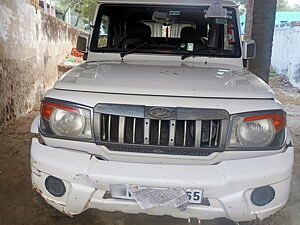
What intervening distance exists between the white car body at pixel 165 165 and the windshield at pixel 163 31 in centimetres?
120

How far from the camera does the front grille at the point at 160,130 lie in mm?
1887

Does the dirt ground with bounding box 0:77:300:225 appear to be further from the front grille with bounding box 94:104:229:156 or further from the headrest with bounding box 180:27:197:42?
the headrest with bounding box 180:27:197:42

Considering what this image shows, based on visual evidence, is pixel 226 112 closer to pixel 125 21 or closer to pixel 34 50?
pixel 125 21

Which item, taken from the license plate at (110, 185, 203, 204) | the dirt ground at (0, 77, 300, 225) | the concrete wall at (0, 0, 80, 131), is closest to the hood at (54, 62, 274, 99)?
the license plate at (110, 185, 203, 204)

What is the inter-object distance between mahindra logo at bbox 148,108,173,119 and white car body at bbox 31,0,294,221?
1.4 inches

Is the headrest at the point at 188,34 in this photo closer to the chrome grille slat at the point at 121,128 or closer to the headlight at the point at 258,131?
the headlight at the point at 258,131

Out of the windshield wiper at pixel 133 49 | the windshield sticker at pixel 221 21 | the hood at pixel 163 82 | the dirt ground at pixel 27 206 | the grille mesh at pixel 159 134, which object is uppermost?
the windshield sticker at pixel 221 21

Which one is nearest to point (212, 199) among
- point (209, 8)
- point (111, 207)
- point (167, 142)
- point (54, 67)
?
point (167, 142)

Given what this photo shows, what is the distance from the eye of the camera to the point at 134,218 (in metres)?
2.67

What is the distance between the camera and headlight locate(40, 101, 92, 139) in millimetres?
1975

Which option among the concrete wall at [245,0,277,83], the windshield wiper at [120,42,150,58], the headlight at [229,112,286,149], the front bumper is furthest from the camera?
the concrete wall at [245,0,277,83]

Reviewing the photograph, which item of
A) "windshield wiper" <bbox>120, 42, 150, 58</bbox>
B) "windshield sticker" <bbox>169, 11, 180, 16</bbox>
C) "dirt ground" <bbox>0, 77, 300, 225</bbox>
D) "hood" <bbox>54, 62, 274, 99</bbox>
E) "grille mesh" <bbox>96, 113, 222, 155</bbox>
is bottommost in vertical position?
"dirt ground" <bbox>0, 77, 300, 225</bbox>

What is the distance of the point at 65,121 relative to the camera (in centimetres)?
203

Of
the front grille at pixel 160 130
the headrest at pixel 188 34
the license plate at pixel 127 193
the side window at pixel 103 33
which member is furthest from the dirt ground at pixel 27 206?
the headrest at pixel 188 34
